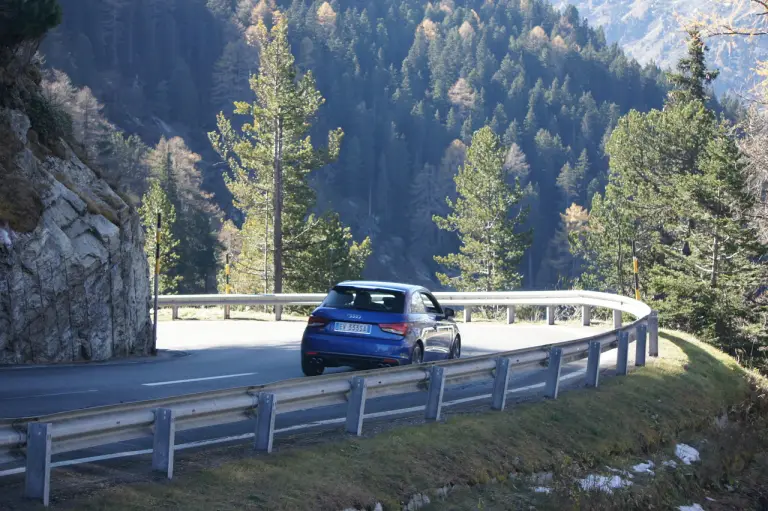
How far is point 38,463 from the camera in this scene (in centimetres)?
708

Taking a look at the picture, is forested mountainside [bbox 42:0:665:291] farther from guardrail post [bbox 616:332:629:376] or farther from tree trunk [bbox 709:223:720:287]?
guardrail post [bbox 616:332:629:376]

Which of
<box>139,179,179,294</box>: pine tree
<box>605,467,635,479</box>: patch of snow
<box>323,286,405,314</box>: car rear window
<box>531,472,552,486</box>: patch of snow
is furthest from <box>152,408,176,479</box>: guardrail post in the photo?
<box>139,179,179,294</box>: pine tree

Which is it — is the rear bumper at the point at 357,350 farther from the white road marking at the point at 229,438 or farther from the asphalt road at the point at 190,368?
the asphalt road at the point at 190,368

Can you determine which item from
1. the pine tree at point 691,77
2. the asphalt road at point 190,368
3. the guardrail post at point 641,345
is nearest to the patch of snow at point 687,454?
the asphalt road at point 190,368

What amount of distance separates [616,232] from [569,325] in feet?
83.8

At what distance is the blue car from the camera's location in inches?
551

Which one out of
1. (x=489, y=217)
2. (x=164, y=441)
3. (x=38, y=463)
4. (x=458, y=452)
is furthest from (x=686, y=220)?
(x=38, y=463)

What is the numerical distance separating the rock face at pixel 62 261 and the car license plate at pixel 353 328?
633cm

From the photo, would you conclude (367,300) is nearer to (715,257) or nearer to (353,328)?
(353,328)

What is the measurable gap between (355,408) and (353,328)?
387 cm

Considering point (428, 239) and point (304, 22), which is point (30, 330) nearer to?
point (428, 239)

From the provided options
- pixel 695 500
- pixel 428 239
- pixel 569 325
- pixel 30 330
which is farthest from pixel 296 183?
pixel 428 239

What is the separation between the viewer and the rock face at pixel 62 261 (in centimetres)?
1739

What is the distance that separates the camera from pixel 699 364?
61.7 feet
